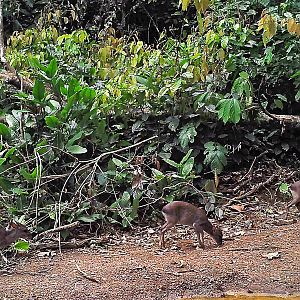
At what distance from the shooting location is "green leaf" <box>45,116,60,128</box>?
604cm

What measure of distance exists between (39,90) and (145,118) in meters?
1.30

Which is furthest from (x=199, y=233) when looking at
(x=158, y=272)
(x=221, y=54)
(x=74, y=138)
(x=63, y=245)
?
(x=221, y=54)

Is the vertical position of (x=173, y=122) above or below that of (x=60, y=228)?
above

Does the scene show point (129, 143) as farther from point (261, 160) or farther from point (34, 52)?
point (34, 52)

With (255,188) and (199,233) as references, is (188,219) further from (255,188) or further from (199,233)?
(255,188)

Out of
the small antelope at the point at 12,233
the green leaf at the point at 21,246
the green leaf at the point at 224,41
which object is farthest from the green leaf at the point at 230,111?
the green leaf at the point at 21,246

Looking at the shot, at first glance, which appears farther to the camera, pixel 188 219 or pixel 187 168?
pixel 187 168

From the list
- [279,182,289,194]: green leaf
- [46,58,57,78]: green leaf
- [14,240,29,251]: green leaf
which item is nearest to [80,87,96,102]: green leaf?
[46,58,57,78]: green leaf

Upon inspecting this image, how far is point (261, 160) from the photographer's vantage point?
7531 mm

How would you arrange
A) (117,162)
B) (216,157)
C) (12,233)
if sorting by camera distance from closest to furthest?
(12,233), (117,162), (216,157)

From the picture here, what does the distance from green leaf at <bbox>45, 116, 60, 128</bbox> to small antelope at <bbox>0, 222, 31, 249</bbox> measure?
1.22 metres

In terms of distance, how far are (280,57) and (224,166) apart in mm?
1474

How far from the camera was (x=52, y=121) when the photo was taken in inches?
240

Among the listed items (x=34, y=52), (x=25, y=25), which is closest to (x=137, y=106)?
(x=34, y=52)
